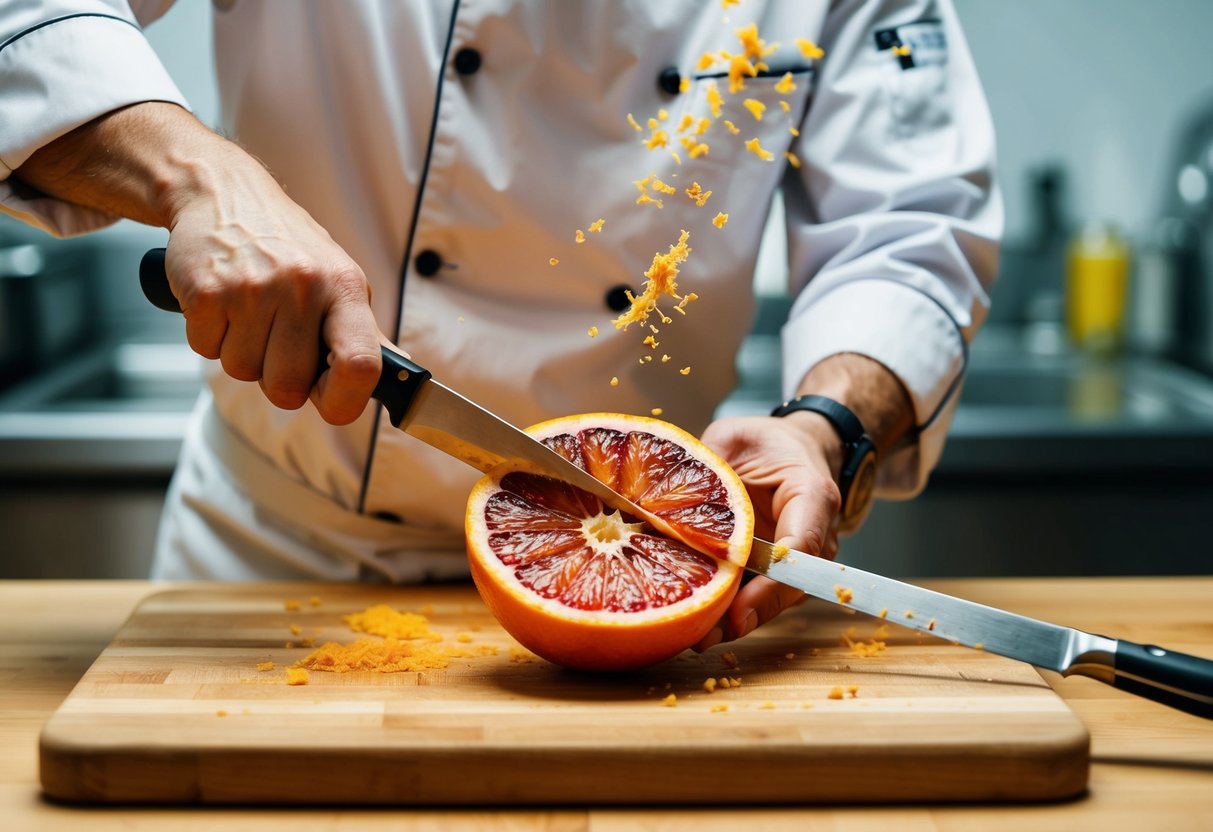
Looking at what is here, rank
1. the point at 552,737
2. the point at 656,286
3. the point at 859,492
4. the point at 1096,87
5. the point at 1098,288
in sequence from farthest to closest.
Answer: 1. the point at 1096,87
2. the point at 1098,288
3. the point at 859,492
4. the point at 656,286
5. the point at 552,737

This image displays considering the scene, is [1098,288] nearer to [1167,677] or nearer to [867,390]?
[867,390]

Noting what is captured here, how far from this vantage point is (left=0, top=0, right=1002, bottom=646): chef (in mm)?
1226

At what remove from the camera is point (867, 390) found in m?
1.25

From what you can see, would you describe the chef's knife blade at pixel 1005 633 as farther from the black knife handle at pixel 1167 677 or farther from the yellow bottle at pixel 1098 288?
the yellow bottle at pixel 1098 288

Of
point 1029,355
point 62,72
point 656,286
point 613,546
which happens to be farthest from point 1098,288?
point 62,72

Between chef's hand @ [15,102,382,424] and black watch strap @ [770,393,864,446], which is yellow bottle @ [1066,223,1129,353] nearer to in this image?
black watch strap @ [770,393,864,446]

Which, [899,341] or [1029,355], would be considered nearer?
[899,341]

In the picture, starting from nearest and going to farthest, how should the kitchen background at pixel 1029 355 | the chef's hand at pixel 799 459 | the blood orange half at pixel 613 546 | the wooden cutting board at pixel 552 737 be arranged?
the wooden cutting board at pixel 552 737
the blood orange half at pixel 613 546
the chef's hand at pixel 799 459
the kitchen background at pixel 1029 355

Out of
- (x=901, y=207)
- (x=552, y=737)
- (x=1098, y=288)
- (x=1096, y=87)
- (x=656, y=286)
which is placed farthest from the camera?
(x=1096, y=87)

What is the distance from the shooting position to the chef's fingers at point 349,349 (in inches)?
37.4

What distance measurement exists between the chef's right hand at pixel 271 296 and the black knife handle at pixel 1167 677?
24.5 inches

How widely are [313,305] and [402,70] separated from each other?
39cm

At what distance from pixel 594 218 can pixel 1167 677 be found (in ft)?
2.24

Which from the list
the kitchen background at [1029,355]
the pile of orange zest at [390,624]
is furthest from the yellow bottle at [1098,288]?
the pile of orange zest at [390,624]
